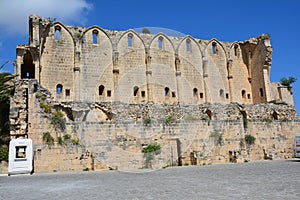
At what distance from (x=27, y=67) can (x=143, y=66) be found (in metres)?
11.4

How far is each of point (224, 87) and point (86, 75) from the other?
15.7 m

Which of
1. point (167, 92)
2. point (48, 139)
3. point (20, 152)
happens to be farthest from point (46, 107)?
point (167, 92)

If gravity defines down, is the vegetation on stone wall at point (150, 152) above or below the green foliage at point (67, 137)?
below

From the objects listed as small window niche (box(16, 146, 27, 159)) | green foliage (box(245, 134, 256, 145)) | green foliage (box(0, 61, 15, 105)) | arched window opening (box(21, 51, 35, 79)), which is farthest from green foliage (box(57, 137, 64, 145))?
arched window opening (box(21, 51, 35, 79))

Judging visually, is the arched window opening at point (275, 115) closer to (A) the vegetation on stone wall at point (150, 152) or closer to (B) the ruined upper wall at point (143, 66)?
(B) the ruined upper wall at point (143, 66)

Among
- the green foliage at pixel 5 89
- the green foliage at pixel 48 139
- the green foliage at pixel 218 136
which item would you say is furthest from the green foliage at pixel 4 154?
the green foliage at pixel 218 136

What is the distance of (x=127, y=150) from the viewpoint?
587 inches

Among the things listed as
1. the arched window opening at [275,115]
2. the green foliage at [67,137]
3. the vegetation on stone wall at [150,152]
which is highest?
the arched window opening at [275,115]

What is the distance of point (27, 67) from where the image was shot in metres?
28.2

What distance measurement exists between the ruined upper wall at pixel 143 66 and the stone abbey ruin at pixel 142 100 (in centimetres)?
10

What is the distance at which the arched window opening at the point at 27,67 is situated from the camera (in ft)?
86.0

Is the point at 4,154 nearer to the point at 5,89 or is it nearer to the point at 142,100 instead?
the point at 5,89

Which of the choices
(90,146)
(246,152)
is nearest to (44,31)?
(90,146)

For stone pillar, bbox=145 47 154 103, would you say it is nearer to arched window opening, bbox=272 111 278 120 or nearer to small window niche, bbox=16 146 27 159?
arched window opening, bbox=272 111 278 120
